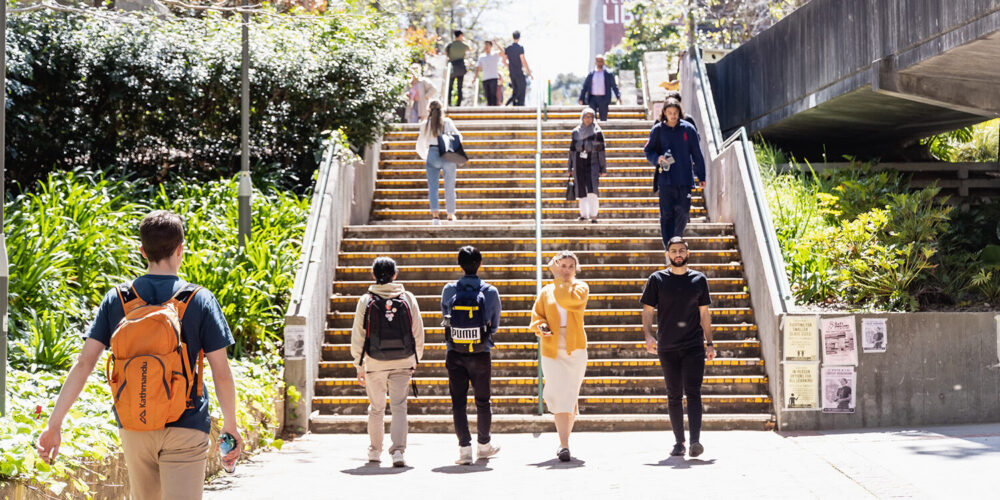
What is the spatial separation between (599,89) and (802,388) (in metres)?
11.0

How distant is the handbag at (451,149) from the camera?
14688mm

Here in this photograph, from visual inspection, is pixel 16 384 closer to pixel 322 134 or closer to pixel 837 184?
pixel 322 134

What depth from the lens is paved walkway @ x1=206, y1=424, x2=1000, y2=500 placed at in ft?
24.1

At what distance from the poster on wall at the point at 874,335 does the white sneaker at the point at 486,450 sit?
12.0ft

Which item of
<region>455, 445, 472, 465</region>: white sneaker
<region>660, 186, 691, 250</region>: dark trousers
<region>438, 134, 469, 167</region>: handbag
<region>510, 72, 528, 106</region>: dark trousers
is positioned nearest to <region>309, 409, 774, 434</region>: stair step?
<region>455, 445, 472, 465</region>: white sneaker

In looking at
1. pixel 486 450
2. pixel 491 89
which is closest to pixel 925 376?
pixel 486 450

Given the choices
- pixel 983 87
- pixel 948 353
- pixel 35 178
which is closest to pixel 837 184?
pixel 983 87

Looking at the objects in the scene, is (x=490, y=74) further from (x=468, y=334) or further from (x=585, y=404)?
(x=468, y=334)

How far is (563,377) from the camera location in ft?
28.0

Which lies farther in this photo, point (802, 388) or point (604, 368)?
point (604, 368)

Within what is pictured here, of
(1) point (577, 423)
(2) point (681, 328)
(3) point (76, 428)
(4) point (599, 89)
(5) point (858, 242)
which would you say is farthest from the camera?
(4) point (599, 89)

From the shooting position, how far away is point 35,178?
587 inches

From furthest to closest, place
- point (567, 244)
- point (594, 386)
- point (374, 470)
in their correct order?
point (567, 244) < point (594, 386) < point (374, 470)

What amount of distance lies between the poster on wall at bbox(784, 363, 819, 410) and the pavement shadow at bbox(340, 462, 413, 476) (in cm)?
373
